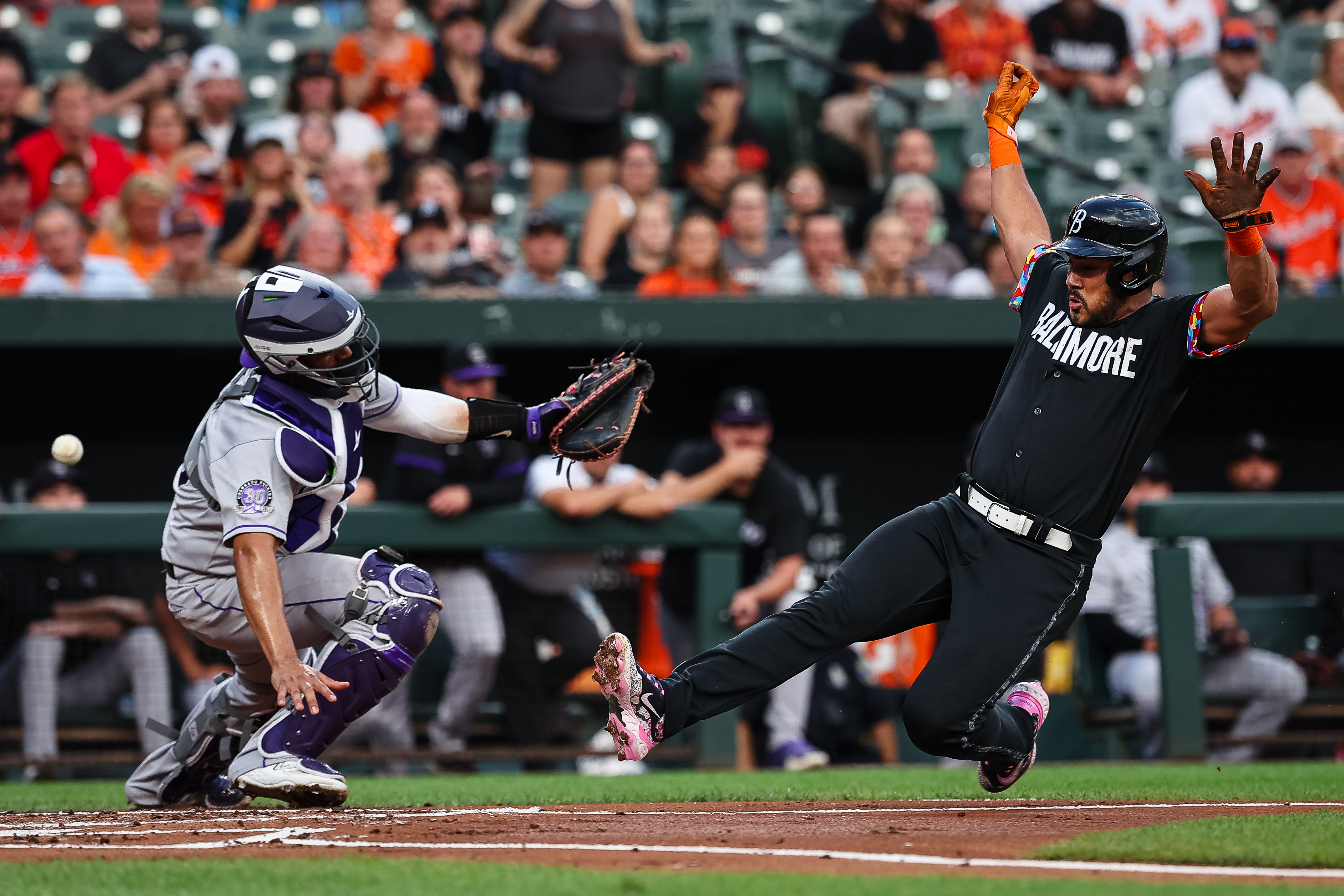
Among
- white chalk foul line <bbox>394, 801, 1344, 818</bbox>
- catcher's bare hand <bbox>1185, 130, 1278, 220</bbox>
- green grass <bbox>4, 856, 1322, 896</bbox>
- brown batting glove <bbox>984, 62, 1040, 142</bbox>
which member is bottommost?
white chalk foul line <bbox>394, 801, 1344, 818</bbox>

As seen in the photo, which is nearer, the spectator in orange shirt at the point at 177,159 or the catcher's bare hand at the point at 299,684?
the catcher's bare hand at the point at 299,684

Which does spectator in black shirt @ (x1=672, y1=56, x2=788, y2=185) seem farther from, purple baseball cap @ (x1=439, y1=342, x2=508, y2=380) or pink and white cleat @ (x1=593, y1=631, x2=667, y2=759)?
pink and white cleat @ (x1=593, y1=631, x2=667, y2=759)

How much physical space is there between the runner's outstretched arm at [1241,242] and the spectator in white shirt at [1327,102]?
6.83 meters

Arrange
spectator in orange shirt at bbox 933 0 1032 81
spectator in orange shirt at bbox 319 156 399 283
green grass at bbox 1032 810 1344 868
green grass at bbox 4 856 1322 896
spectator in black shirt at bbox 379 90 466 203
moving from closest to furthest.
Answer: green grass at bbox 4 856 1322 896 → green grass at bbox 1032 810 1344 868 → spectator in orange shirt at bbox 319 156 399 283 → spectator in black shirt at bbox 379 90 466 203 → spectator in orange shirt at bbox 933 0 1032 81

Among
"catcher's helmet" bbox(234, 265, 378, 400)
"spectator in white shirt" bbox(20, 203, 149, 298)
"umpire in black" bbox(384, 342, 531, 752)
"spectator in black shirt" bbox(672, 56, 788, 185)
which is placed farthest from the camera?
"spectator in black shirt" bbox(672, 56, 788, 185)

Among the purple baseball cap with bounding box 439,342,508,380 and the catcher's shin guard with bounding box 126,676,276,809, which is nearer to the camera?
the catcher's shin guard with bounding box 126,676,276,809

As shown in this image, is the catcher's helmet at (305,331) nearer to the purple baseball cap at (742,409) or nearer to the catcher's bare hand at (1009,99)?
the catcher's bare hand at (1009,99)

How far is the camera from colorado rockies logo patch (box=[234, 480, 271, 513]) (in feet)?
13.5

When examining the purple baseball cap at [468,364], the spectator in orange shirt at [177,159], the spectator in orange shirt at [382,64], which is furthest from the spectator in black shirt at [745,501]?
the spectator in orange shirt at [382,64]

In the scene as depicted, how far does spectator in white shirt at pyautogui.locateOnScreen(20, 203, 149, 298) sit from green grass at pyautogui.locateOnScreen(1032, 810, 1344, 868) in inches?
236

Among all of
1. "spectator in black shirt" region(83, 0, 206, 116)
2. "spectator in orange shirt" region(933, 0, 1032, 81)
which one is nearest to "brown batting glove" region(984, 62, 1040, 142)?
"spectator in orange shirt" region(933, 0, 1032, 81)

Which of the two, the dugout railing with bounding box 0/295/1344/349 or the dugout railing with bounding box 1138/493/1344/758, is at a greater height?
the dugout railing with bounding box 0/295/1344/349

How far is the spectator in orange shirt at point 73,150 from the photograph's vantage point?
28.2 ft

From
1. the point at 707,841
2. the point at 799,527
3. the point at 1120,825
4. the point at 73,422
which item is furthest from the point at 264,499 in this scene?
the point at 73,422
